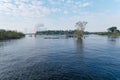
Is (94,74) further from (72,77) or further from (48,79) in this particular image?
(48,79)

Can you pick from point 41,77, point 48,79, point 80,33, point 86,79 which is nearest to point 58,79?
point 48,79

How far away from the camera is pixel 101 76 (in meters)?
16.7

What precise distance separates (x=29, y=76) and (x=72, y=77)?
19.3 feet

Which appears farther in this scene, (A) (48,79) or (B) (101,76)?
(B) (101,76)

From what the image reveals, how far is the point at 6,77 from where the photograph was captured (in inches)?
651

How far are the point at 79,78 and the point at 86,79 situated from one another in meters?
0.91

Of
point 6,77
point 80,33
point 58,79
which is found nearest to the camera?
point 58,79

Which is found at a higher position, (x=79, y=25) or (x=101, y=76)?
(x=79, y=25)

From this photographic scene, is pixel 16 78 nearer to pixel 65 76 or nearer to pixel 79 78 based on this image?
pixel 65 76

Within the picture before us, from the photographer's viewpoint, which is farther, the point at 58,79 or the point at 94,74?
the point at 94,74

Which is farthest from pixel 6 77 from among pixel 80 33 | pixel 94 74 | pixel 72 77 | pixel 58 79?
pixel 80 33

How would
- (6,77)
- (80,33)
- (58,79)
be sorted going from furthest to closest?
(80,33) < (6,77) < (58,79)

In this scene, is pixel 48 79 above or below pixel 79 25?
below

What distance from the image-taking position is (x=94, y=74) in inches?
688
